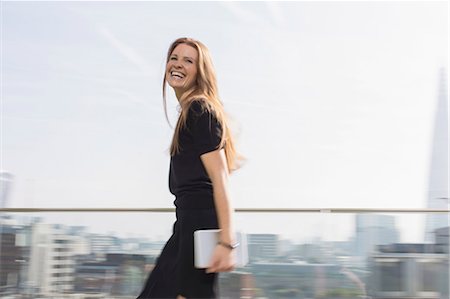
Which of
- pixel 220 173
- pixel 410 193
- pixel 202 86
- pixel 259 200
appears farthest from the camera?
pixel 410 193

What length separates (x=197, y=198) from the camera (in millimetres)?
2018

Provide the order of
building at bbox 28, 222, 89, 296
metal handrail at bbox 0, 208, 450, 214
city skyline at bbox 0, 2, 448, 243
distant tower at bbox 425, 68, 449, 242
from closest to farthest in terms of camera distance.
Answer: metal handrail at bbox 0, 208, 450, 214 → building at bbox 28, 222, 89, 296 → distant tower at bbox 425, 68, 449, 242 → city skyline at bbox 0, 2, 448, 243

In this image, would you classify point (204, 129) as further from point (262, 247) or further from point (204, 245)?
point (262, 247)

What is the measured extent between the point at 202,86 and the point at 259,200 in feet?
8.96

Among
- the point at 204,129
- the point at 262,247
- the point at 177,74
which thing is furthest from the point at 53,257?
the point at 204,129

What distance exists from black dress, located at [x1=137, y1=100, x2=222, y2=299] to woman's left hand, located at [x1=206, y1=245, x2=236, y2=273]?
64mm

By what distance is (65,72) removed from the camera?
18.9 feet

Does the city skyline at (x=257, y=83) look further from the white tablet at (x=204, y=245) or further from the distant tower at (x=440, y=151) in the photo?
the white tablet at (x=204, y=245)

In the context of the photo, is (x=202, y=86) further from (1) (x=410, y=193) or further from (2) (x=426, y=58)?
(2) (x=426, y=58)

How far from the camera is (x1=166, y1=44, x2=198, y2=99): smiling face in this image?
84.0 inches

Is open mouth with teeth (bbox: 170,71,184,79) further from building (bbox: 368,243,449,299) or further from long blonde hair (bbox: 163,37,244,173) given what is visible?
building (bbox: 368,243,449,299)

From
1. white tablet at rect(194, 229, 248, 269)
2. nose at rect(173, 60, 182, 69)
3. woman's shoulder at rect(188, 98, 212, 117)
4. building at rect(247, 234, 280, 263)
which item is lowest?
building at rect(247, 234, 280, 263)

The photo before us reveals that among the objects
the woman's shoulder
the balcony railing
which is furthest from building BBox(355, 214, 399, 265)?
the woman's shoulder

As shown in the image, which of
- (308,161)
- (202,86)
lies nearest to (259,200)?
(308,161)
